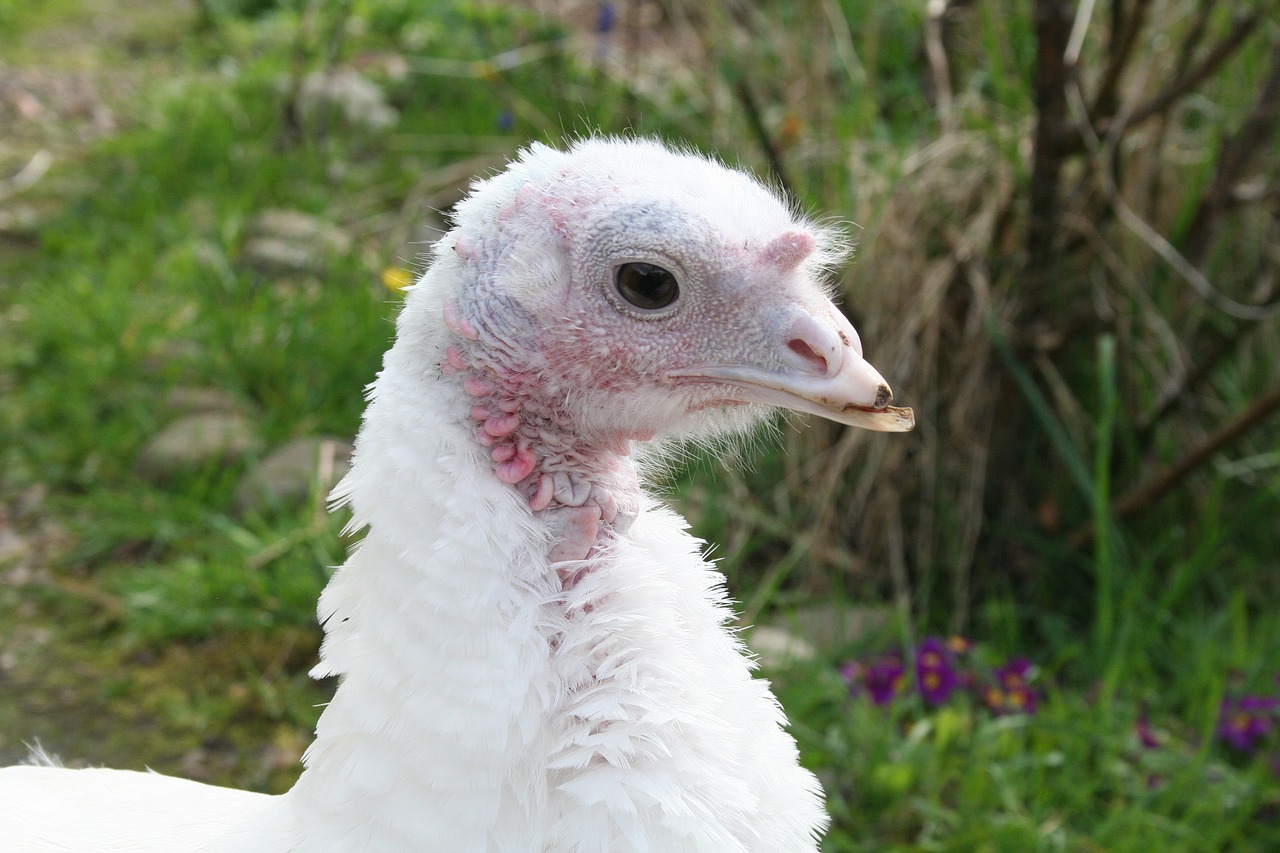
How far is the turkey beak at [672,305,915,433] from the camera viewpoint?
1.57m

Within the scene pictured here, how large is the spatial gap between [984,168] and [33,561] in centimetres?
303

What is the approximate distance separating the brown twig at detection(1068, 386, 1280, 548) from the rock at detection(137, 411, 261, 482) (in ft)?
8.15

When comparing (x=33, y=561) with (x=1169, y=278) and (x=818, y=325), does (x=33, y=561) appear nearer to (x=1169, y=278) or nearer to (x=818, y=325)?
(x=818, y=325)

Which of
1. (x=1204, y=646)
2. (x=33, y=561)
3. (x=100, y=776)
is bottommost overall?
(x=33, y=561)

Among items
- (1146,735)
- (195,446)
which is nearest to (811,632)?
(1146,735)

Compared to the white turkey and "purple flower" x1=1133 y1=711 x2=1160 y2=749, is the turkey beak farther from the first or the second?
"purple flower" x1=1133 y1=711 x2=1160 y2=749

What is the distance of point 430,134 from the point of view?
Result: 5586 millimetres

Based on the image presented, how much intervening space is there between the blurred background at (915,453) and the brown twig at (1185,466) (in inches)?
0.7

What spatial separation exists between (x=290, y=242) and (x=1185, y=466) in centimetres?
330

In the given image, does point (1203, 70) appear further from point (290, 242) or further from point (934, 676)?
point (290, 242)

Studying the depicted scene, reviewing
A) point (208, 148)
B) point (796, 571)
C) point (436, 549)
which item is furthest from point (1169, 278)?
point (208, 148)

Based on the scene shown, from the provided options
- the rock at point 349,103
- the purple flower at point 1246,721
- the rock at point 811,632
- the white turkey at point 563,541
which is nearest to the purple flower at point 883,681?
the rock at point 811,632

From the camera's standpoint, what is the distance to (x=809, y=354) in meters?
1.60

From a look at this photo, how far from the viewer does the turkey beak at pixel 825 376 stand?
5.14 ft
